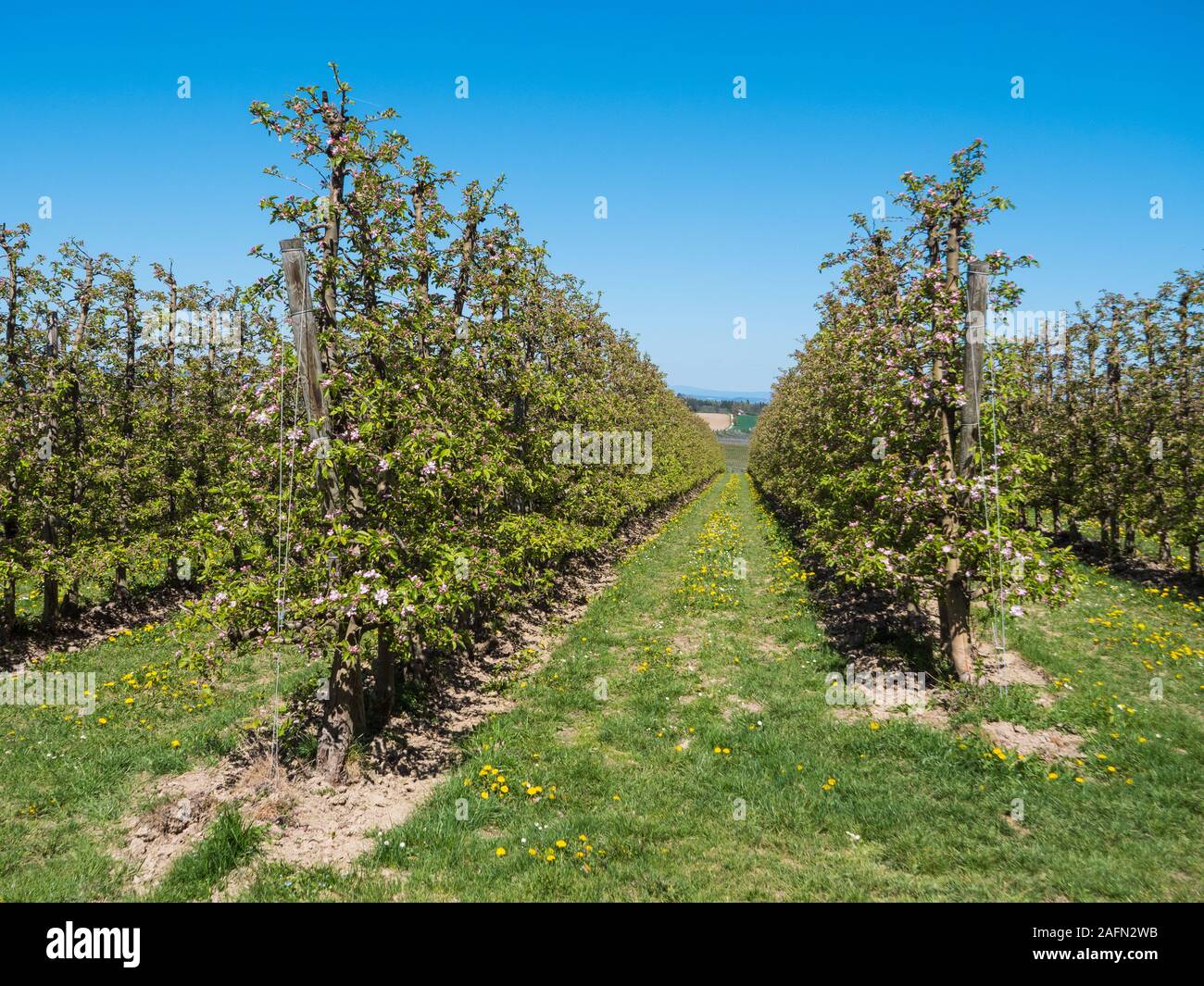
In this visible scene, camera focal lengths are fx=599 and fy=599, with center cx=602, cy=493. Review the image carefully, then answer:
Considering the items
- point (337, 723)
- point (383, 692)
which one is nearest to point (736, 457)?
point (383, 692)

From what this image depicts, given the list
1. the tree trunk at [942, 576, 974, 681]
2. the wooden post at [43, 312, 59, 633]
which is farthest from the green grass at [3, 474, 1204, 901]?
the wooden post at [43, 312, 59, 633]

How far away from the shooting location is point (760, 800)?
7.96 metres

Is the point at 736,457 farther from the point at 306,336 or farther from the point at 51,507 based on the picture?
the point at 306,336

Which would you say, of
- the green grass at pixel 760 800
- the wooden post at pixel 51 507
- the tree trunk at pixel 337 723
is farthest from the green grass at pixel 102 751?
the wooden post at pixel 51 507

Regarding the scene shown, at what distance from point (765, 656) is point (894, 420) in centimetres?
599

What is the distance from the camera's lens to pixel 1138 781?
788cm

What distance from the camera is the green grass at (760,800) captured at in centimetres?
636

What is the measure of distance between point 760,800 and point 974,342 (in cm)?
837

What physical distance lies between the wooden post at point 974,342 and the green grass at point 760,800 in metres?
4.78

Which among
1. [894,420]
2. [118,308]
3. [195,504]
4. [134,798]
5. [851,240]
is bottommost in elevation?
[134,798]

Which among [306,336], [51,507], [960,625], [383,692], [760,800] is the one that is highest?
[306,336]

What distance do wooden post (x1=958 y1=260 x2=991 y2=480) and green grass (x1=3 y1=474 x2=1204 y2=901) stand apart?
188 inches

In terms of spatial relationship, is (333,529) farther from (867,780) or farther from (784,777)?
(867,780)

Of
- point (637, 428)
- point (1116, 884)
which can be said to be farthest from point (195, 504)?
point (1116, 884)
